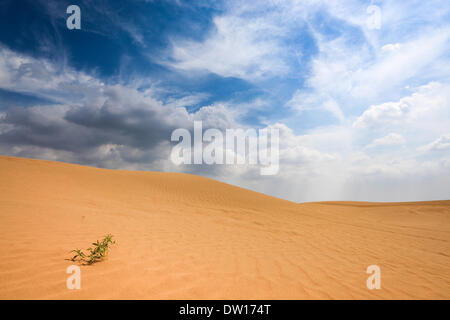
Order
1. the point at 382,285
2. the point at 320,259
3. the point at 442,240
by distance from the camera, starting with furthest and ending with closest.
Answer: the point at 442,240 < the point at 320,259 < the point at 382,285

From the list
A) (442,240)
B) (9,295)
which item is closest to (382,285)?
(9,295)

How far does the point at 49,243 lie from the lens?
14.5 ft

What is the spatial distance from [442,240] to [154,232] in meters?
11.4

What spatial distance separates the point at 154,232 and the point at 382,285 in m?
5.76

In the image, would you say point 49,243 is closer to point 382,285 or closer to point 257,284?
point 257,284

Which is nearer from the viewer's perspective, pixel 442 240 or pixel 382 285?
pixel 382 285

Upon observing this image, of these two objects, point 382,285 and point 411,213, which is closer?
point 382,285

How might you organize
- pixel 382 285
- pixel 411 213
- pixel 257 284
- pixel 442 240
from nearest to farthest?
pixel 257 284, pixel 382 285, pixel 442 240, pixel 411 213

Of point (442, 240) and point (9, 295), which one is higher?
point (9, 295)

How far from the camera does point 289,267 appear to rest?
4570 mm

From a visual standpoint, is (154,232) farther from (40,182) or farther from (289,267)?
(40,182)

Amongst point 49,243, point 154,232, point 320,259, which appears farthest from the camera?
point 154,232

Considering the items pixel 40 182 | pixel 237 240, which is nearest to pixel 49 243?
pixel 237 240

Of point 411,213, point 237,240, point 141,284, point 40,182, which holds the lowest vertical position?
point 411,213
